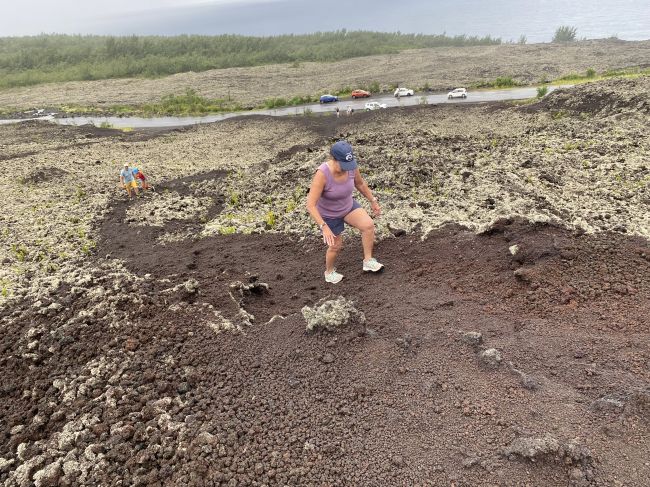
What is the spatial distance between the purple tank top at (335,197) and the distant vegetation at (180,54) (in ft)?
183

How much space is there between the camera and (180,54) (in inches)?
2726

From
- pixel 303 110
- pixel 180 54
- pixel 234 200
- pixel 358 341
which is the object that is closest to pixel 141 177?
pixel 234 200

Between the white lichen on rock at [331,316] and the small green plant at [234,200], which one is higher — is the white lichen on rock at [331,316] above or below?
above

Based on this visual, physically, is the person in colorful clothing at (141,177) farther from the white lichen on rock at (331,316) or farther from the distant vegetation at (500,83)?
the distant vegetation at (500,83)

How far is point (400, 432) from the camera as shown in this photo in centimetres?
338

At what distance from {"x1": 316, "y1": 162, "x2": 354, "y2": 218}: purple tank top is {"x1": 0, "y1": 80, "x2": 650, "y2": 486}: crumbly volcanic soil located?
114 centimetres

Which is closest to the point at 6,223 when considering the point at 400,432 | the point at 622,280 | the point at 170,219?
the point at 170,219

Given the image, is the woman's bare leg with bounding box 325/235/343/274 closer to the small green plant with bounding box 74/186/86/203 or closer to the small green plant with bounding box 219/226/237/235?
the small green plant with bounding box 219/226/237/235

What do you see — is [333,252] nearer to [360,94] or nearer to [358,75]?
[360,94]

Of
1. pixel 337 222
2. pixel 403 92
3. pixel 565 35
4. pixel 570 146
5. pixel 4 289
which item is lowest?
pixel 4 289

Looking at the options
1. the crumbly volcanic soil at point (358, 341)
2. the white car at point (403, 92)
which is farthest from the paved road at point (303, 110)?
the crumbly volcanic soil at point (358, 341)

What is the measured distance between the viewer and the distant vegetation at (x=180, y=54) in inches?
2242

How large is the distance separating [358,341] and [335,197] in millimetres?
1825

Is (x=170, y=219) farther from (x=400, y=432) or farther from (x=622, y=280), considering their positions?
(x=622, y=280)
